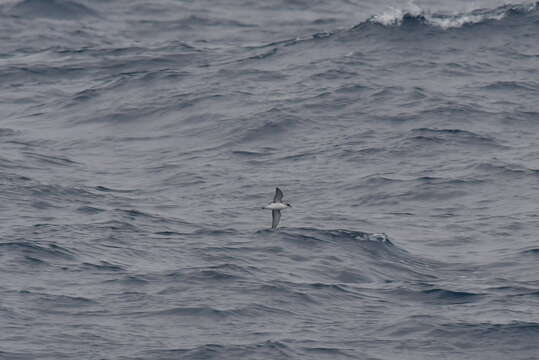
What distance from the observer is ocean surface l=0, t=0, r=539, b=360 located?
82.4ft

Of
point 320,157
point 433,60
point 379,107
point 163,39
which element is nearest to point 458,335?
point 320,157

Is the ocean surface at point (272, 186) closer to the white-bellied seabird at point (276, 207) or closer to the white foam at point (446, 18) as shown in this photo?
the white foam at point (446, 18)

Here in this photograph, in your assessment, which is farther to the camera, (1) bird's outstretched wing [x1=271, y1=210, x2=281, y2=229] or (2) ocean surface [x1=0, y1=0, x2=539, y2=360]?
(1) bird's outstretched wing [x1=271, y1=210, x2=281, y2=229]

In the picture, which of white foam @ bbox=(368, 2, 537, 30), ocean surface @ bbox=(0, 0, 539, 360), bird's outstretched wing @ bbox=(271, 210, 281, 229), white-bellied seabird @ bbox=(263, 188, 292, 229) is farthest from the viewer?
white foam @ bbox=(368, 2, 537, 30)

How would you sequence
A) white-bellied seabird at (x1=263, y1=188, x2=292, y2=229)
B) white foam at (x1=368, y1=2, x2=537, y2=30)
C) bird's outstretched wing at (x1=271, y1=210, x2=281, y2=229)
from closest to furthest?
white-bellied seabird at (x1=263, y1=188, x2=292, y2=229)
bird's outstretched wing at (x1=271, y1=210, x2=281, y2=229)
white foam at (x1=368, y1=2, x2=537, y2=30)

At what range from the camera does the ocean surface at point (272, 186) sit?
25125 mm

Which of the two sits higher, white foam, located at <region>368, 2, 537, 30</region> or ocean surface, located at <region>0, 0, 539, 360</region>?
white foam, located at <region>368, 2, 537, 30</region>

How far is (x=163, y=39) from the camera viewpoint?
2023 inches

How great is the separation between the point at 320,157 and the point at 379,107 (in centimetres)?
448

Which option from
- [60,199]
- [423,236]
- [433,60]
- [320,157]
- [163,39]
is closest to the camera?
[423,236]

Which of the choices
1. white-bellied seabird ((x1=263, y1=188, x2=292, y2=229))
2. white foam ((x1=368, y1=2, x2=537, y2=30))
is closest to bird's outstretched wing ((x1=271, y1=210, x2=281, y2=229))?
white-bellied seabird ((x1=263, y1=188, x2=292, y2=229))

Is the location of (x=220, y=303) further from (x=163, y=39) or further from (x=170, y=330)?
(x=163, y=39)

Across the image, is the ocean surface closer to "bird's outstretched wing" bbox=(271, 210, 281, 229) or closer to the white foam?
the white foam

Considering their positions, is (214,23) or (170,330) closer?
(170,330)
